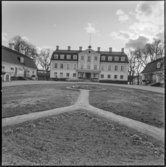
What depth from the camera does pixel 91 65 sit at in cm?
3588

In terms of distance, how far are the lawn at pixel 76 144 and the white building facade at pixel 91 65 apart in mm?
31761

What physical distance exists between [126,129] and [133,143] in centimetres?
67

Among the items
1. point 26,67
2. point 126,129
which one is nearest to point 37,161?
point 126,129

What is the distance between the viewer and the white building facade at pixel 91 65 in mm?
35750

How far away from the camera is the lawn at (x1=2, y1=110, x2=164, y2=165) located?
2434 mm

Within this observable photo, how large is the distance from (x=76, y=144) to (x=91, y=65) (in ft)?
110

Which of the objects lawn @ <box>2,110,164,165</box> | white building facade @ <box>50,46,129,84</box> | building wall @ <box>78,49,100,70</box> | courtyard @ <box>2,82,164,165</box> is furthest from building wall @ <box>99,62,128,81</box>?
lawn @ <box>2,110,164,165</box>

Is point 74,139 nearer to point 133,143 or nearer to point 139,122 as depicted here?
point 133,143

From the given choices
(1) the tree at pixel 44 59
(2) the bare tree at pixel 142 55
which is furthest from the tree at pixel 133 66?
(1) the tree at pixel 44 59

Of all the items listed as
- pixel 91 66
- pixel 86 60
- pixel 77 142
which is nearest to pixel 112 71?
pixel 91 66

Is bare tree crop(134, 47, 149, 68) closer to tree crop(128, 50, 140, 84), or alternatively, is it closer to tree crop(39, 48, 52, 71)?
tree crop(128, 50, 140, 84)

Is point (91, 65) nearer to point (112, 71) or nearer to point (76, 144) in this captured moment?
point (112, 71)

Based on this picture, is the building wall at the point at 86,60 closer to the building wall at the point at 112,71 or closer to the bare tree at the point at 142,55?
the building wall at the point at 112,71

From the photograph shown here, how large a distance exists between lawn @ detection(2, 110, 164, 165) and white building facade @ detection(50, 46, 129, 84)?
3176 centimetres
